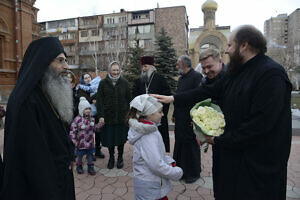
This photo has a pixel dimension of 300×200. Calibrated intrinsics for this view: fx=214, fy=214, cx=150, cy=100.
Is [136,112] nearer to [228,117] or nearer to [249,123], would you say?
[228,117]

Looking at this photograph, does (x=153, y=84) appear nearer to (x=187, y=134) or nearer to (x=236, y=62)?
(x=187, y=134)

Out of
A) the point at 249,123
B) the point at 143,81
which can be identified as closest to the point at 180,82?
the point at 143,81

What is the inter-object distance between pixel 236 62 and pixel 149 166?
1.37 meters

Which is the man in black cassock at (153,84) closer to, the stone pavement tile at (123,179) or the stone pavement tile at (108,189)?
the stone pavement tile at (123,179)

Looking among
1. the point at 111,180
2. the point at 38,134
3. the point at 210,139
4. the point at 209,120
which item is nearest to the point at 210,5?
the point at 111,180

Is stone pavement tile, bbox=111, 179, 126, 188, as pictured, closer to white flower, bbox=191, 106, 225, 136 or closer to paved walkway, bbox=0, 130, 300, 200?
paved walkway, bbox=0, 130, 300, 200

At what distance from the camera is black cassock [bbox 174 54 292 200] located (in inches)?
67.1

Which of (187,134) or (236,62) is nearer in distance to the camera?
(236,62)

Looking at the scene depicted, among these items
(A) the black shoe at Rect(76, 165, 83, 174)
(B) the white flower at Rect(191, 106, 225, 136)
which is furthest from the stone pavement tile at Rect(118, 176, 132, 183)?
(B) the white flower at Rect(191, 106, 225, 136)

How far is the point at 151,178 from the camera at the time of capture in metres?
2.35

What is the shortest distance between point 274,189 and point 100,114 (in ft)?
11.7

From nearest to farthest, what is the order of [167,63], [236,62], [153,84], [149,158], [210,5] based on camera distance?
1. [236,62]
2. [149,158]
3. [153,84]
4. [167,63]
5. [210,5]

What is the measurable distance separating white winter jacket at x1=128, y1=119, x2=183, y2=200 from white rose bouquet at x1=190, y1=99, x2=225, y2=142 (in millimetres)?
478

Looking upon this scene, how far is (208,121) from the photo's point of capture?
83.4 inches
